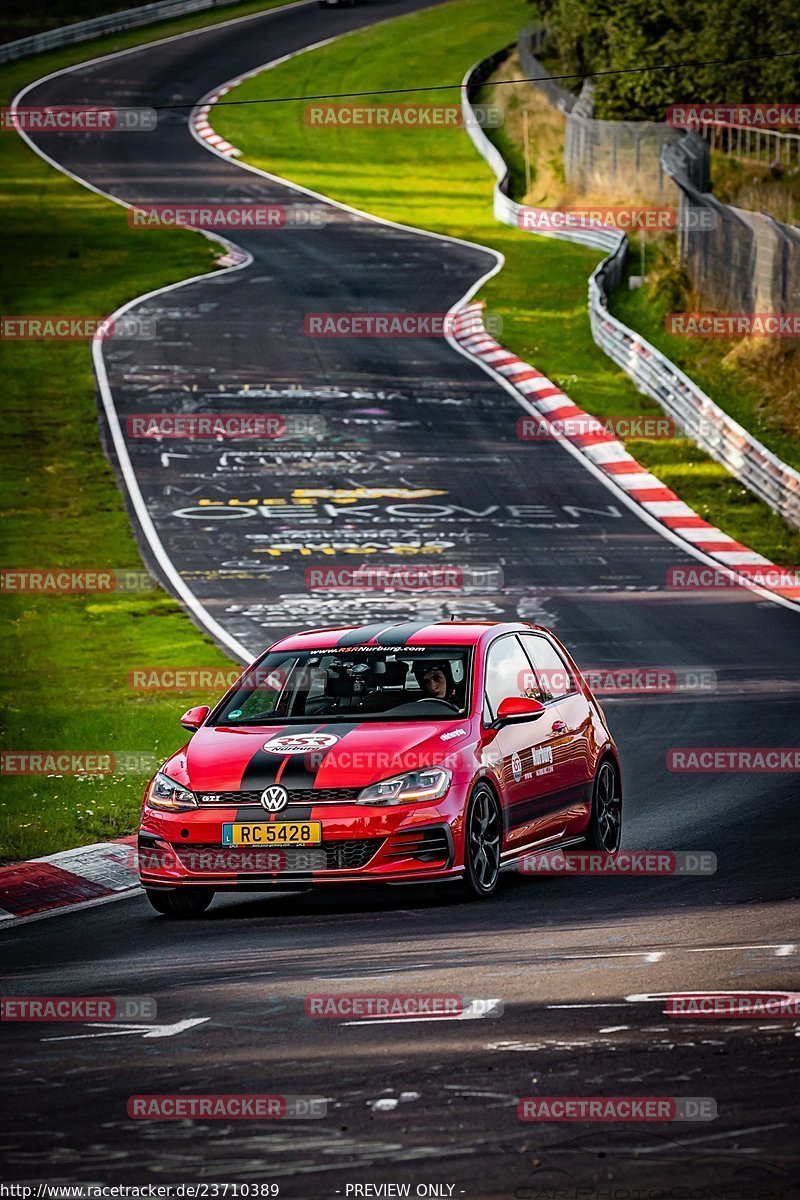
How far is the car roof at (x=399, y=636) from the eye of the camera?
12109mm

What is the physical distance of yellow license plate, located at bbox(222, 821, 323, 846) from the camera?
10.7 metres

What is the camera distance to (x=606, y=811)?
12.8 m

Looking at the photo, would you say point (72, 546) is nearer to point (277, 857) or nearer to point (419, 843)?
point (277, 857)

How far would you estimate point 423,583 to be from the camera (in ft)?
79.4

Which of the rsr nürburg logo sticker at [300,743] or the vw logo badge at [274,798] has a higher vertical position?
the rsr nürburg logo sticker at [300,743]

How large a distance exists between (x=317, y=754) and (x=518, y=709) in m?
1.24

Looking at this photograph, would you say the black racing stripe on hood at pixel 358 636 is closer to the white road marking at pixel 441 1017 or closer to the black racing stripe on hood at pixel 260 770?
the black racing stripe on hood at pixel 260 770

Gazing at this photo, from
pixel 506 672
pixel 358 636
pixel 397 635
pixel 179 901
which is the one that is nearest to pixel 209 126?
pixel 358 636

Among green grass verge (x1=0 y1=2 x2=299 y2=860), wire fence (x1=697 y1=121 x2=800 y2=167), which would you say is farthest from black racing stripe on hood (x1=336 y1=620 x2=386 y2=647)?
wire fence (x1=697 y1=121 x2=800 y2=167)

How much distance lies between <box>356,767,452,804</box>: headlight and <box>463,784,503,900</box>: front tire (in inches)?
8.7

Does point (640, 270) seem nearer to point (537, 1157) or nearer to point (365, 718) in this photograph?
point (365, 718)

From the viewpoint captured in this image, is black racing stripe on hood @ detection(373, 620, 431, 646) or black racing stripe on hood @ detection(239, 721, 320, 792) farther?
black racing stripe on hood @ detection(373, 620, 431, 646)

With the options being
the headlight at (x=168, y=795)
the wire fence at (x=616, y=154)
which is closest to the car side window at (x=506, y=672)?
the headlight at (x=168, y=795)

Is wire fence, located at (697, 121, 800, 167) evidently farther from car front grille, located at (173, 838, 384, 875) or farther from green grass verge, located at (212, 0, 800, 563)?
car front grille, located at (173, 838, 384, 875)
